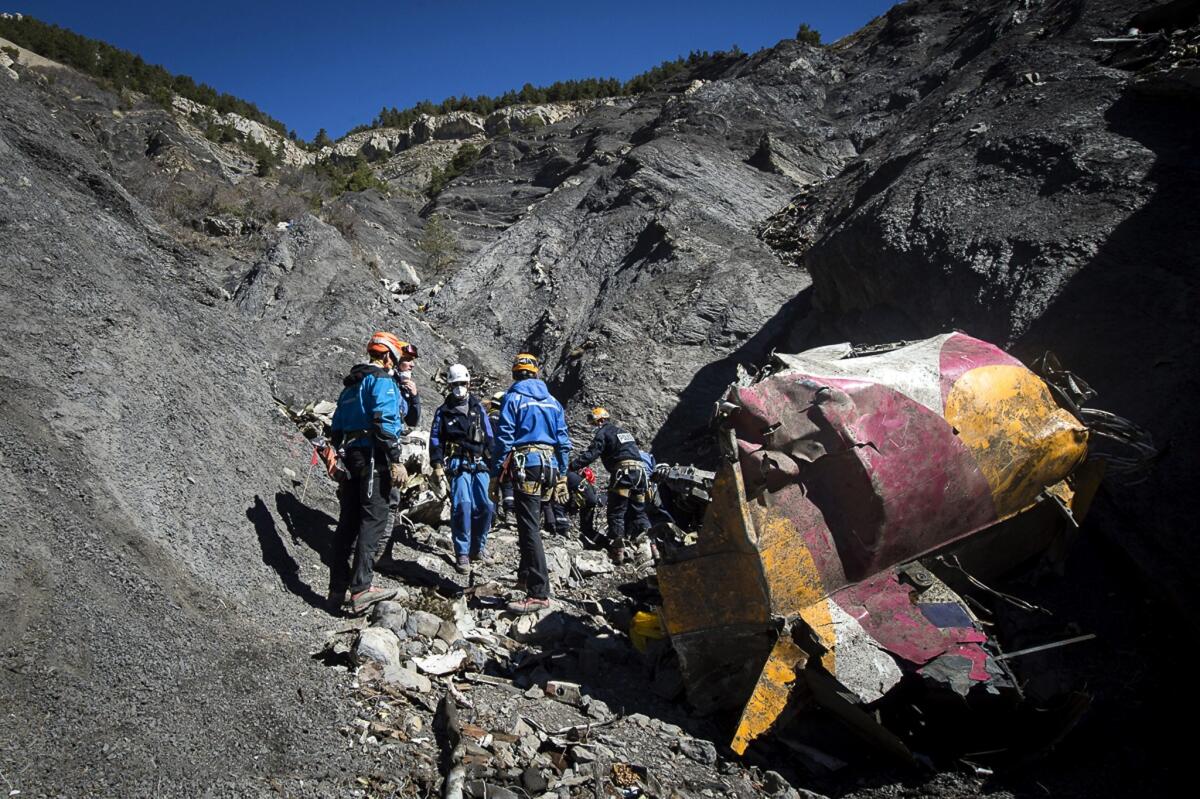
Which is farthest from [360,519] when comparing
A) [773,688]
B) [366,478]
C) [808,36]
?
[808,36]

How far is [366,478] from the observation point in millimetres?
4539

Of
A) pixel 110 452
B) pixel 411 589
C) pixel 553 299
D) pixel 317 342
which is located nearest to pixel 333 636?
pixel 411 589

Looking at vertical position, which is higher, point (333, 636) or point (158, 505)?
point (158, 505)

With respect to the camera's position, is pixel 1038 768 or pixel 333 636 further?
pixel 333 636

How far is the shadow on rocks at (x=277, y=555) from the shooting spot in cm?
456

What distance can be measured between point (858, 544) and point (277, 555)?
378cm

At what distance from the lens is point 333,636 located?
402cm

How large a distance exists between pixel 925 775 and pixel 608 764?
5.04 feet

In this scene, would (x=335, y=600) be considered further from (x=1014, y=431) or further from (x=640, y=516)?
(x=1014, y=431)

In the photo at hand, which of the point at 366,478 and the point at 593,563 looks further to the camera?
the point at 593,563

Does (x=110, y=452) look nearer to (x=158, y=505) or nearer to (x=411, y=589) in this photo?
(x=158, y=505)

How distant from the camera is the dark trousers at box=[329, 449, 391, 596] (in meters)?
4.49

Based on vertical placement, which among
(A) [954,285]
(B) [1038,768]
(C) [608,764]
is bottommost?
(B) [1038,768]

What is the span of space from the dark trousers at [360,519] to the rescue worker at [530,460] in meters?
1.01
